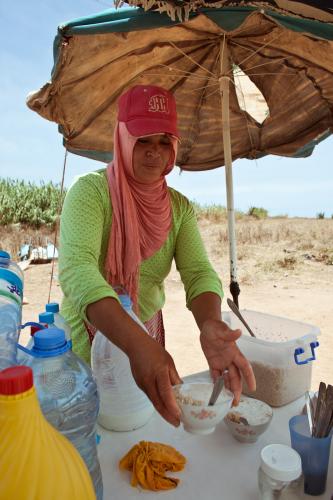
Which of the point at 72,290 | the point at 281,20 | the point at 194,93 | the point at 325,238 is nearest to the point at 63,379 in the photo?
the point at 72,290

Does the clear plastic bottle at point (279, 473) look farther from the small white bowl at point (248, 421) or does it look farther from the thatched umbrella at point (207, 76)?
the thatched umbrella at point (207, 76)

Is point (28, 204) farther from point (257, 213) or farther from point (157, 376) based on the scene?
point (157, 376)

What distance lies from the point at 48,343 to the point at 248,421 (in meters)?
0.66

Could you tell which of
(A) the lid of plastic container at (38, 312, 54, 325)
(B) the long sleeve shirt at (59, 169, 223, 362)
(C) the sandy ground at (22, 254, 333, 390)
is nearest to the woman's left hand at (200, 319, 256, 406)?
(B) the long sleeve shirt at (59, 169, 223, 362)

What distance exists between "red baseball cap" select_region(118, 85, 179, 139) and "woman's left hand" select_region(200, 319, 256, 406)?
2.60 feet

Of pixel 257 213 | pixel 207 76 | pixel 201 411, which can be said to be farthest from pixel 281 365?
pixel 257 213

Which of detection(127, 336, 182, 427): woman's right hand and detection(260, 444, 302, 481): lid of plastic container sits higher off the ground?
detection(127, 336, 182, 427): woman's right hand

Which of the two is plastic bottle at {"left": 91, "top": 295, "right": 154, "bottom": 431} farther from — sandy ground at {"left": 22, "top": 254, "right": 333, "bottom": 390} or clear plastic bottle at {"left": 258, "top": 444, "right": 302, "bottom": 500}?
sandy ground at {"left": 22, "top": 254, "right": 333, "bottom": 390}

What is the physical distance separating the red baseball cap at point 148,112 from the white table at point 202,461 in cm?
102

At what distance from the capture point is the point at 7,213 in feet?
43.2

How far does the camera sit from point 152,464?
922 mm

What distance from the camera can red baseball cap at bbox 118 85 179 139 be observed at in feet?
4.70

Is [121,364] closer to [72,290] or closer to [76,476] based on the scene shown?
[72,290]

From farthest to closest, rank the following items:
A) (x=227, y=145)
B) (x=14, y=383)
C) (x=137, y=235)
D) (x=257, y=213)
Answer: (x=257, y=213)
(x=227, y=145)
(x=137, y=235)
(x=14, y=383)
